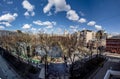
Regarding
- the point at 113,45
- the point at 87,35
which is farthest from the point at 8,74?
the point at 87,35

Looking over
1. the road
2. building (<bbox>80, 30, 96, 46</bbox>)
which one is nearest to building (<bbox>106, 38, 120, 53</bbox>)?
building (<bbox>80, 30, 96, 46</bbox>)

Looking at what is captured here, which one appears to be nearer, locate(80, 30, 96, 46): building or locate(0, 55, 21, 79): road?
locate(0, 55, 21, 79): road

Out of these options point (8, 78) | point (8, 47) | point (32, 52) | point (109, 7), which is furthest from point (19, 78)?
point (8, 47)

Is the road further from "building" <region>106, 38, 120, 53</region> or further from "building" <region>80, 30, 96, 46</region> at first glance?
"building" <region>80, 30, 96, 46</region>

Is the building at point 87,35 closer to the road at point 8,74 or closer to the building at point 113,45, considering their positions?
the building at point 113,45

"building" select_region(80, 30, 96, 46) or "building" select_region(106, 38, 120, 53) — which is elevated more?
"building" select_region(80, 30, 96, 46)

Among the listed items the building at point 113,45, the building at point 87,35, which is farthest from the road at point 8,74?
the building at point 87,35

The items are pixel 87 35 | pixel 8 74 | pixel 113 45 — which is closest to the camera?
pixel 8 74

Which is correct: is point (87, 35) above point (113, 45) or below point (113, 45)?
above

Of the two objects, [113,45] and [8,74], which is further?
[113,45]

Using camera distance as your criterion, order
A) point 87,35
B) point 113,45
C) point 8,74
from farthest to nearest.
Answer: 1. point 87,35
2. point 113,45
3. point 8,74

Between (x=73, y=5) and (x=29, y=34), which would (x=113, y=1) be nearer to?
(x=73, y=5)

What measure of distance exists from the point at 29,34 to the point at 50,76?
1742 centimetres

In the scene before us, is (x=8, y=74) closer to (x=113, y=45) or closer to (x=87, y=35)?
(x=113, y=45)
